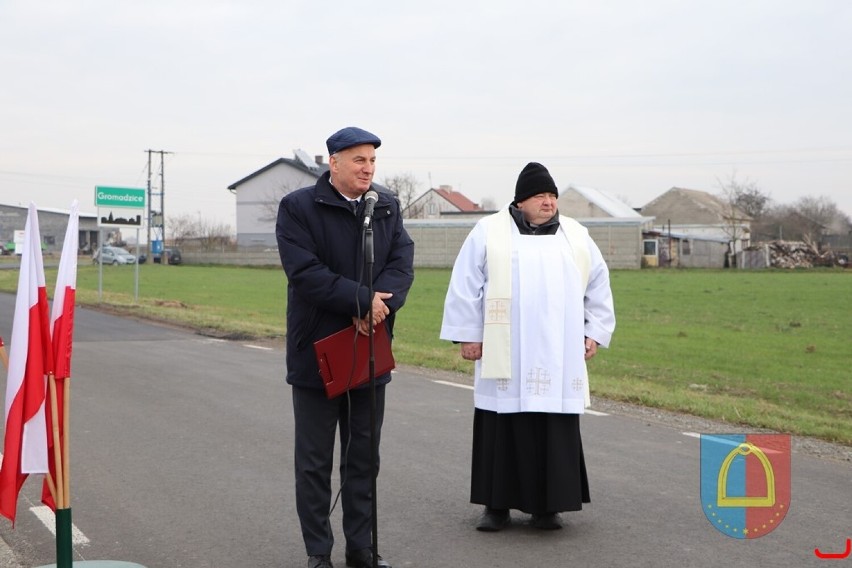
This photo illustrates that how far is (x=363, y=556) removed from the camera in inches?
203

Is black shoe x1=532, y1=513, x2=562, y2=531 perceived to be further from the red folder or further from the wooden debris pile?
the wooden debris pile

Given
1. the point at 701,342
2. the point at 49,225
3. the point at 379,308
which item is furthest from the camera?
the point at 49,225

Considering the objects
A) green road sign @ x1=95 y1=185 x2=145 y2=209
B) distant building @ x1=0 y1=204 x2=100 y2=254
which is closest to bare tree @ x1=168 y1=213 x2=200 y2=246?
distant building @ x1=0 y1=204 x2=100 y2=254

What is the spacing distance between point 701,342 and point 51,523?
1576cm

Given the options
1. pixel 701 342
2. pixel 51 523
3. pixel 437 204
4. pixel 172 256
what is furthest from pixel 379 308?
pixel 437 204

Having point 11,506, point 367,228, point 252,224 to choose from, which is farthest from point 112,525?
point 252,224

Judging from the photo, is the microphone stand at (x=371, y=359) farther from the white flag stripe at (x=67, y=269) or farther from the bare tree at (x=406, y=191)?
the bare tree at (x=406, y=191)

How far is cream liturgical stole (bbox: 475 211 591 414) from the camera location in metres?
5.68

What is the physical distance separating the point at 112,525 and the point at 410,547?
1766mm

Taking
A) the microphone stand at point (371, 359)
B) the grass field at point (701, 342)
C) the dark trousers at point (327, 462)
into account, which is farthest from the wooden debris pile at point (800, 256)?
the microphone stand at point (371, 359)

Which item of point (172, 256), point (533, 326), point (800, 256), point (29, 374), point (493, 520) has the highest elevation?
point (800, 256)

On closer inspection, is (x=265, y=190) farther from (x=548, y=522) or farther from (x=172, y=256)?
(x=548, y=522)

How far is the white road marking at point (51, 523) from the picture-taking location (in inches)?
221

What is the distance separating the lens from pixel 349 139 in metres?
4.94
